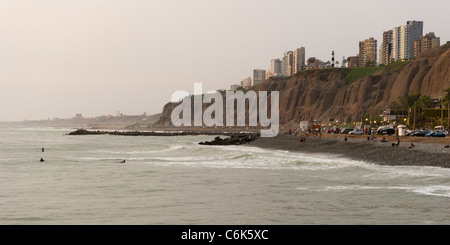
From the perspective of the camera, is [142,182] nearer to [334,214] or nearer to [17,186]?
[17,186]

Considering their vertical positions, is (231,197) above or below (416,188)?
below

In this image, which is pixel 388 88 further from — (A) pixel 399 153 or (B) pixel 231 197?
(B) pixel 231 197

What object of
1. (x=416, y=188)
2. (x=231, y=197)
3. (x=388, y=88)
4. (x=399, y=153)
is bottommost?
(x=231, y=197)

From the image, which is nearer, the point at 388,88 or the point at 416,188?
the point at 416,188

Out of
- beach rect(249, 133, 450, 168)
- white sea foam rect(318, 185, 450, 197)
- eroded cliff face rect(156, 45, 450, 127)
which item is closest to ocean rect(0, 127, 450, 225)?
white sea foam rect(318, 185, 450, 197)

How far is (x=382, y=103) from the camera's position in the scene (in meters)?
162

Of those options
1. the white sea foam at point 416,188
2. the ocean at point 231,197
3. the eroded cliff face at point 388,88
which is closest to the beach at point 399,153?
the ocean at point 231,197

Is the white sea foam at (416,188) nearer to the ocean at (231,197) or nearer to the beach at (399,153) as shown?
the ocean at (231,197)

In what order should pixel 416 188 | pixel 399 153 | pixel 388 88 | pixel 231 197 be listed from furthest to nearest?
1. pixel 388 88
2. pixel 399 153
3. pixel 416 188
4. pixel 231 197

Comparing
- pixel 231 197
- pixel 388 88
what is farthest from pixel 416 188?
pixel 388 88

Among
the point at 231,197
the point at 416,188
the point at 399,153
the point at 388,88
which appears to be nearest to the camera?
the point at 231,197

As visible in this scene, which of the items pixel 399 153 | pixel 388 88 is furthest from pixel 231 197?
pixel 388 88

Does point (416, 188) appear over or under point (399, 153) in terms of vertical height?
under

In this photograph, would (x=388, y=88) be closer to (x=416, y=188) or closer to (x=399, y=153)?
(x=399, y=153)
